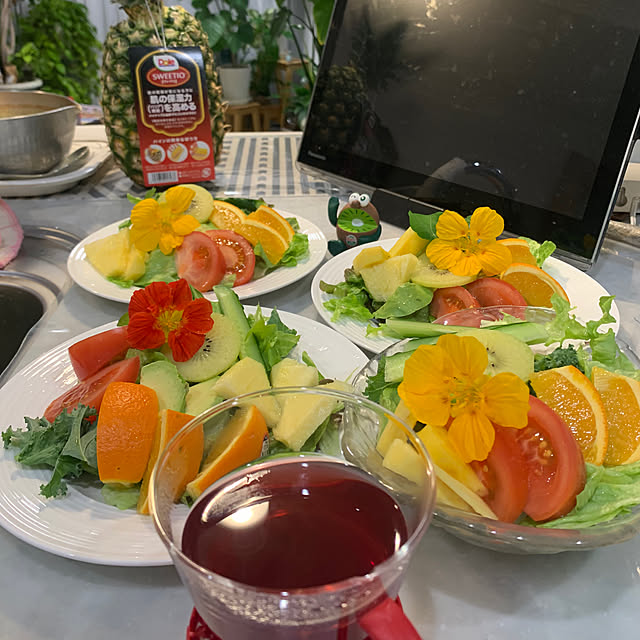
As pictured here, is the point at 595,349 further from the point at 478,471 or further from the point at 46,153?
the point at 46,153

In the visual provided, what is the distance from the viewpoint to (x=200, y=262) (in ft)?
3.67


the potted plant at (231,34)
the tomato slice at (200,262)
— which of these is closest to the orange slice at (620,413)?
the tomato slice at (200,262)

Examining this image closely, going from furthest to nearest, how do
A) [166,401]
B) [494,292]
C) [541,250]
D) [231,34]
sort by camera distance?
1. [231,34]
2. [541,250]
3. [494,292]
4. [166,401]

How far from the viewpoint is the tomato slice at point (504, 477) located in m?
0.53

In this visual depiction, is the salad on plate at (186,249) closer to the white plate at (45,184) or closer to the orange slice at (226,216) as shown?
the orange slice at (226,216)

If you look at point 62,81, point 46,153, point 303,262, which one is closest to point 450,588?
point 303,262

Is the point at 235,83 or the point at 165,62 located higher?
the point at 165,62

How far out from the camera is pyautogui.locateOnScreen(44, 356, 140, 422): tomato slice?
0.71m

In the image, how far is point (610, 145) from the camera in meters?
1.07

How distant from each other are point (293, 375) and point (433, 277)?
13.9 inches

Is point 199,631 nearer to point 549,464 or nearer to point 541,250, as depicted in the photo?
point 549,464

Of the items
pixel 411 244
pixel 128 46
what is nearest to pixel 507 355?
pixel 411 244

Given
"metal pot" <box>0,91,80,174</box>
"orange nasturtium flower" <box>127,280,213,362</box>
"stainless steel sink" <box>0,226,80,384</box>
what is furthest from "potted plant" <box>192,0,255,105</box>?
"orange nasturtium flower" <box>127,280,213,362</box>

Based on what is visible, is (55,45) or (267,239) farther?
(55,45)
